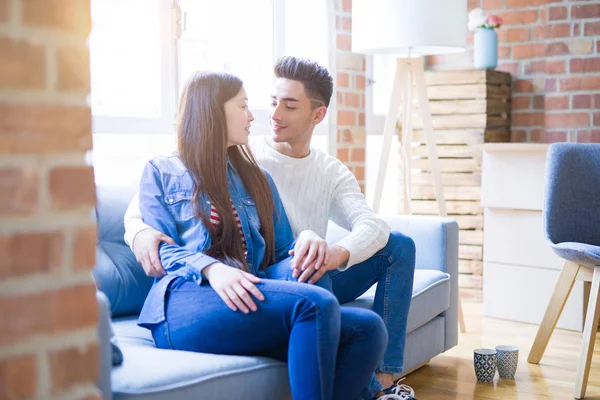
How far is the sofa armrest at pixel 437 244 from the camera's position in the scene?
2.71 meters

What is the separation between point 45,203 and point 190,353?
0.99 metres

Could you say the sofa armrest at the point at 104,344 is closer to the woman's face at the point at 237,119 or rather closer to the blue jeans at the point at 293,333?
the blue jeans at the point at 293,333

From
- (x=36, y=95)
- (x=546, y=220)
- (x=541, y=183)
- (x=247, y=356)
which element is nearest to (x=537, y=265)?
(x=541, y=183)

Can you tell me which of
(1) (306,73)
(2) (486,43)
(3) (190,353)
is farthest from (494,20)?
(3) (190,353)

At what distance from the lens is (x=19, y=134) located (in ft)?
2.35

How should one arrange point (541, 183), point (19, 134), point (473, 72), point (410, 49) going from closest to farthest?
1. point (19, 134)
2. point (410, 49)
3. point (541, 183)
4. point (473, 72)

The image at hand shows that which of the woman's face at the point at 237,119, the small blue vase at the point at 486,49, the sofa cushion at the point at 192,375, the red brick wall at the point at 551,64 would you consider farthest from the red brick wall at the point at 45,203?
the red brick wall at the point at 551,64

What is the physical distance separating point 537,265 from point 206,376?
2.36 metres

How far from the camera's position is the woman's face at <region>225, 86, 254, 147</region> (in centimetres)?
199

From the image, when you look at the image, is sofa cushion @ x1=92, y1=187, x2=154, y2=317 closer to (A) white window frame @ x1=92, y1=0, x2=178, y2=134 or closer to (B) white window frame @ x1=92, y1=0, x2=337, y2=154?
(B) white window frame @ x1=92, y1=0, x2=337, y2=154

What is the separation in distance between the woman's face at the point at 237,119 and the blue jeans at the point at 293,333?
431 mm

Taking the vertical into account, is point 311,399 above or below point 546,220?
below

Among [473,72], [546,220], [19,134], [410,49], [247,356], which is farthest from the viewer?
[473,72]

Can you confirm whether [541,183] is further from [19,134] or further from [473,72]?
[19,134]
